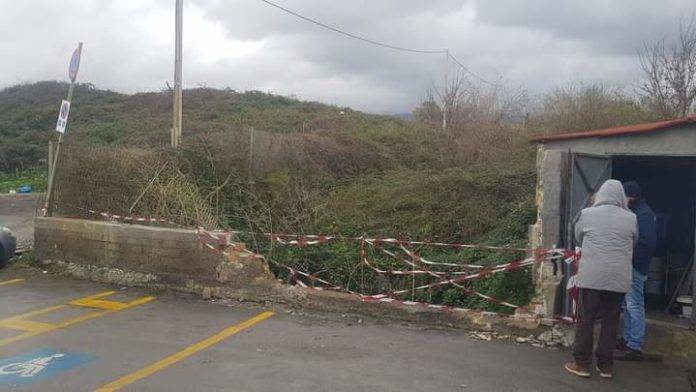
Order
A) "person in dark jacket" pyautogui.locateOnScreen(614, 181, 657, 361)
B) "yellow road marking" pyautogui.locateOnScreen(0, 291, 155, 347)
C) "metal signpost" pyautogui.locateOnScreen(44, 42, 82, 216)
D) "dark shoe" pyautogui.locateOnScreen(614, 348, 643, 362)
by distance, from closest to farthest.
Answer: "person in dark jacket" pyautogui.locateOnScreen(614, 181, 657, 361)
"dark shoe" pyautogui.locateOnScreen(614, 348, 643, 362)
"yellow road marking" pyautogui.locateOnScreen(0, 291, 155, 347)
"metal signpost" pyautogui.locateOnScreen(44, 42, 82, 216)

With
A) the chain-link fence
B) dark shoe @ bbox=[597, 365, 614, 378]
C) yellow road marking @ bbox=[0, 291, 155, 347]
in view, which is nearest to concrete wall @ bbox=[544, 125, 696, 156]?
dark shoe @ bbox=[597, 365, 614, 378]

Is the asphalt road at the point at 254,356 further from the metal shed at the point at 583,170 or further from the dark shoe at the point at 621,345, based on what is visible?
the metal shed at the point at 583,170

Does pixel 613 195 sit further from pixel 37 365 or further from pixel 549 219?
pixel 37 365

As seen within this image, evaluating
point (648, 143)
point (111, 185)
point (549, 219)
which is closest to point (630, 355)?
point (549, 219)

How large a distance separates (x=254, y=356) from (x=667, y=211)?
6254 mm

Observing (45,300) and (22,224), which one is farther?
(22,224)

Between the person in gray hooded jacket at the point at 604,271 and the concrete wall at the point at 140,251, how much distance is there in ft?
14.2

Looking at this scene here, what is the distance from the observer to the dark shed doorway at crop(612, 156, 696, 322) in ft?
26.8

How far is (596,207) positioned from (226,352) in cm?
393

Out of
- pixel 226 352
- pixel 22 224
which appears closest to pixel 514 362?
pixel 226 352

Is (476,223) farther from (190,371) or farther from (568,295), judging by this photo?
(190,371)

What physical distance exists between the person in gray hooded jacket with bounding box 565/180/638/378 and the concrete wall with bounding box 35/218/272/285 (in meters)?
4.34

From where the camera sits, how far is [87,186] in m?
11.5

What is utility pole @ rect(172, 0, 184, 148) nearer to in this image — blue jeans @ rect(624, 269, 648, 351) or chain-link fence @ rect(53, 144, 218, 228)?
chain-link fence @ rect(53, 144, 218, 228)
